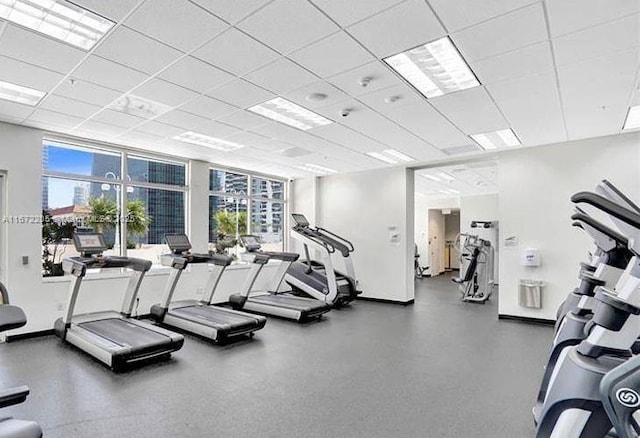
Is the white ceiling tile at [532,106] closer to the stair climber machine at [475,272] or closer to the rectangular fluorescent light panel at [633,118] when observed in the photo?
the rectangular fluorescent light panel at [633,118]

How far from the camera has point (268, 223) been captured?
8.98 m

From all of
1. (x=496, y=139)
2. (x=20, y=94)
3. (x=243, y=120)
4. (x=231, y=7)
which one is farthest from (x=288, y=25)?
(x=496, y=139)

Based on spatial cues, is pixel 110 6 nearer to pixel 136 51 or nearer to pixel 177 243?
pixel 136 51

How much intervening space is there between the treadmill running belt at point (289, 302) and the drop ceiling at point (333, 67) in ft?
9.48

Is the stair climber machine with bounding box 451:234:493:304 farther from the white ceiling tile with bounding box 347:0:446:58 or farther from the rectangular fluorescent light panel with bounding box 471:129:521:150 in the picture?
the white ceiling tile with bounding box 347:0:446:58

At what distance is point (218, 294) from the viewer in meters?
7.29

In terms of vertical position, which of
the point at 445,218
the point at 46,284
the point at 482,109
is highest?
the point at 482,109

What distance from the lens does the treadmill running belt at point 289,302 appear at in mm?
6207

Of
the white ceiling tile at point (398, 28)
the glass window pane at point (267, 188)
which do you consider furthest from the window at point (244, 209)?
the white ceiling tile at point (398, 28)

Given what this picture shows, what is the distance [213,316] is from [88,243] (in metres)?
1.95

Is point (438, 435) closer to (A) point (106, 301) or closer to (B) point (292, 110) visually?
(B) point (292, 110)

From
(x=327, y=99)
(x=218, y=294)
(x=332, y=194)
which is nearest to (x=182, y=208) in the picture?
(x=218, y=294)

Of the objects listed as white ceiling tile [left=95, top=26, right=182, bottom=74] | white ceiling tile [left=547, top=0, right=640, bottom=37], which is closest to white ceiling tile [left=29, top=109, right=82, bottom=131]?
white ceiling tile [left=95, top=26, right=182, bottom=74]

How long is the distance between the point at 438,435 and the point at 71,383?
3.39 m
